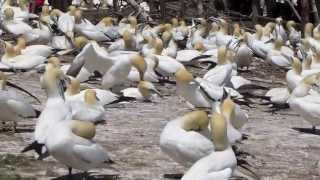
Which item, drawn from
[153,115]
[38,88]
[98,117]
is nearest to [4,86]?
[98,117]

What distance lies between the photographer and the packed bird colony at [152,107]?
759 centimetres

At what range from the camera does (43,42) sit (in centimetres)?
1819

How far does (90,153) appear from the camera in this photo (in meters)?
7.44

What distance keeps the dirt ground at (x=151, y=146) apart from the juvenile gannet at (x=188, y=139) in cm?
59

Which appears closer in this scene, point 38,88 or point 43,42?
point 38,88

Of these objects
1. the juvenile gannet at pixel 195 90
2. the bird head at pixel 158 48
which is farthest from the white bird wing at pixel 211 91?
the bird head at pixel 158 48

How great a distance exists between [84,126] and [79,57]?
18.6 feet

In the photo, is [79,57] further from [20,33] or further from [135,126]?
[20,33]

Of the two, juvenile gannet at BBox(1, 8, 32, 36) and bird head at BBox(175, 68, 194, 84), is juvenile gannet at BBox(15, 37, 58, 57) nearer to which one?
juvenile gannet at BBox(1, 8, 32, 36)

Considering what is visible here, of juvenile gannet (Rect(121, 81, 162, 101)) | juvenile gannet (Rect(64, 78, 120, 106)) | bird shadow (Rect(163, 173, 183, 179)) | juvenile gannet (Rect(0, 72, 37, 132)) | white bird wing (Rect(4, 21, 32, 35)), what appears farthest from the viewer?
white bird wing (Rect(4, 21, 32, 35))

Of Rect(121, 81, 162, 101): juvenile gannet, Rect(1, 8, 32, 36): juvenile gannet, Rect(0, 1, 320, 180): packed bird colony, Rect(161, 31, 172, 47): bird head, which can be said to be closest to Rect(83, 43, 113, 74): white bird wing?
Rect(0, 1, 320, 180): packed bird colony

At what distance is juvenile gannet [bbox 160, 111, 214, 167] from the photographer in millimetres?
7535

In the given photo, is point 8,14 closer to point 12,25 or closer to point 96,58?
point 12,25

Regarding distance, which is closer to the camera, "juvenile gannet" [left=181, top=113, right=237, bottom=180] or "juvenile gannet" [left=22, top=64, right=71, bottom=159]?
"juvenile gannet" [left=181, top=113, right=237, bottom=180]
